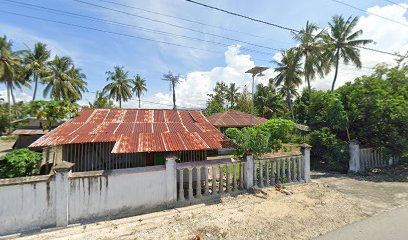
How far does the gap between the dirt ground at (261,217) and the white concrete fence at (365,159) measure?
6.75 feet

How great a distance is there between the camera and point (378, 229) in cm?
450

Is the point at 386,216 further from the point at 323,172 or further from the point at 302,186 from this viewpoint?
the point at 323,172

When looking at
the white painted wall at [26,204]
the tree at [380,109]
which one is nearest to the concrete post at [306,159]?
the tree at [380,109]

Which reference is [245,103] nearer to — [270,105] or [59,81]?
[270,105]

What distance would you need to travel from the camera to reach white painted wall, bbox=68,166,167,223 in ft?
15.6

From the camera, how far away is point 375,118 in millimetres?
9367

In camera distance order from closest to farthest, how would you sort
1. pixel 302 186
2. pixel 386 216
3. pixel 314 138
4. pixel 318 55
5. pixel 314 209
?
pixel 386 216
pixel 314 209
pixel 302 186
pixel 314 138
pixel 318 55

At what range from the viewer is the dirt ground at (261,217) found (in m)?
4.36

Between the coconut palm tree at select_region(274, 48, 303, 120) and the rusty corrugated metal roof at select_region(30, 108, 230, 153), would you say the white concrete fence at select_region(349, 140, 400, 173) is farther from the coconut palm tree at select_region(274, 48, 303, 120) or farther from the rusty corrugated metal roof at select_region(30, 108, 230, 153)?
the coconut palm tree at select_region(274, 48, 303, 120)

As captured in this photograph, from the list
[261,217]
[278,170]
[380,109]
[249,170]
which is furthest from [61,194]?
[380,109]

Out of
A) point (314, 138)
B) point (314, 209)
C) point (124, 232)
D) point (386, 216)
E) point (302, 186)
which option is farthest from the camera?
point (314, 138)

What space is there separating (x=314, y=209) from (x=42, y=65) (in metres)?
33.2

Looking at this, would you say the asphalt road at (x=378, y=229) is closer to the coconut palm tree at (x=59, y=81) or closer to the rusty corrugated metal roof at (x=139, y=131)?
the rusty corrugated metal roof at (x=139, y=131)

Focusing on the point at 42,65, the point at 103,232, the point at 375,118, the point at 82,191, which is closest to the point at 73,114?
the point at 82,191
